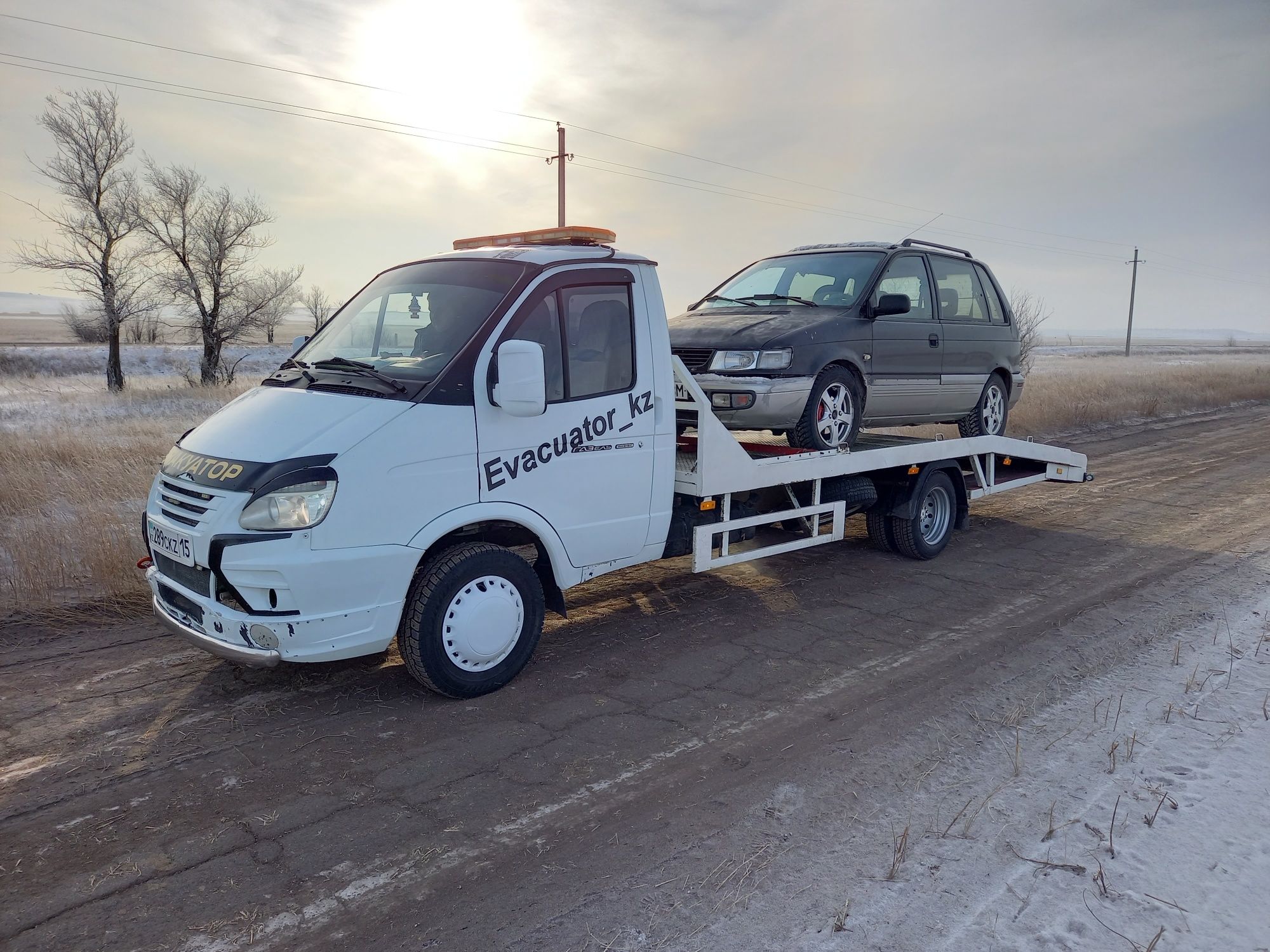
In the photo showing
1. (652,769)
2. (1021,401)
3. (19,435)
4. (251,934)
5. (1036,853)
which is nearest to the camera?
(251,934)

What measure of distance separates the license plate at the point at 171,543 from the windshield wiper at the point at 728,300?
4.95m

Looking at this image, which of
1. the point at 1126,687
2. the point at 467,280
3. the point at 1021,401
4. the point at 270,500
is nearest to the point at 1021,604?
the point at 1126,687

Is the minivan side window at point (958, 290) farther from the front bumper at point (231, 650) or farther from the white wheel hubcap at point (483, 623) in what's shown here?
the front bumper at point (231, 650)

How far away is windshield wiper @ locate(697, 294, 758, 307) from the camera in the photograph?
7678 millimetres

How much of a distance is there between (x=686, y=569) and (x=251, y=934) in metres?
4.99

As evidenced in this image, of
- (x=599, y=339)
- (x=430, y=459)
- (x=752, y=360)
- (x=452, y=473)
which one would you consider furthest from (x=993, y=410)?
(x=430, y=459)

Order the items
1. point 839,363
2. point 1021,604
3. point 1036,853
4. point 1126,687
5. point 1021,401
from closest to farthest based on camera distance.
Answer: point 1036,853, point 1126,687, point 1021,604, point 839,363, point 1021,401

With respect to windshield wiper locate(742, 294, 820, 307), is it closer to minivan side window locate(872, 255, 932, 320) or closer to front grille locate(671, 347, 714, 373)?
minivan side window locate(872, 255, 932, 320)

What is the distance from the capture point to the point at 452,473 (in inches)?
177

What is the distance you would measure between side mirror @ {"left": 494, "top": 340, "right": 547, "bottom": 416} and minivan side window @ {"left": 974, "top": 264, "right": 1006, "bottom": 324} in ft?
20.1

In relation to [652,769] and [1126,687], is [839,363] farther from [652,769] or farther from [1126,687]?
[652,769]

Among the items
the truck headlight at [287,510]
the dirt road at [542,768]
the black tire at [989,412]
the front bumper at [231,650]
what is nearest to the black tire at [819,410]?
the dirt road at [542,768]

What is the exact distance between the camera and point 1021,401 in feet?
61.6

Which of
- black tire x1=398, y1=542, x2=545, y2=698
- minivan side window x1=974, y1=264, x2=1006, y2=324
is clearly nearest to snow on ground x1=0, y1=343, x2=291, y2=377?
minivan side window x1=974, y1=264, x2=1006, y2=324
